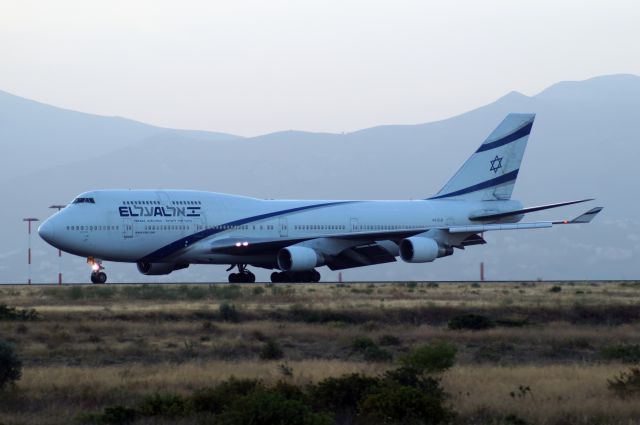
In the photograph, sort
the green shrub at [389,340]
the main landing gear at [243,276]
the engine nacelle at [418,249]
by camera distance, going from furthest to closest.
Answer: the main landing gear at [243,276] → the engine nacelle at [418,249] → the green shrub at [389,340]

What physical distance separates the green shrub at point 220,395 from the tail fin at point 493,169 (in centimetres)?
4510

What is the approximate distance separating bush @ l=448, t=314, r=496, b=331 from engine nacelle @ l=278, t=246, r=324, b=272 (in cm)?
2102

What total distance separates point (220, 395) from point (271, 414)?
7.63 feet

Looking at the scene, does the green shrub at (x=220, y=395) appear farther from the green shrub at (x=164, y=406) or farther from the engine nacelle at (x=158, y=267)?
the engine nacelle at (x=158, y=267)

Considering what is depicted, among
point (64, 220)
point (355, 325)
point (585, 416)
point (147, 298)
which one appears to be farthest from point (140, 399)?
point (64, 220)

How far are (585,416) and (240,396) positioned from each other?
4.92 metres

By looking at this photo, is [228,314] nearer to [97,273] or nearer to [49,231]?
[49,231]

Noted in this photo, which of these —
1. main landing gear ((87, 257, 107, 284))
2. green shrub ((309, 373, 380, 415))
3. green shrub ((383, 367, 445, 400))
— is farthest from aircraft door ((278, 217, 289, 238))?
green shrub ((309, 373, 380, 415))

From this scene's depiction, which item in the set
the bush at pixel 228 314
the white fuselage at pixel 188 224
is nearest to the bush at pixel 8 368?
the bush at pixel 228 314

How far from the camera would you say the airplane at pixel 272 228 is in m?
51.8

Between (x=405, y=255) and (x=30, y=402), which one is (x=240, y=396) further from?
(x=405, y=255)

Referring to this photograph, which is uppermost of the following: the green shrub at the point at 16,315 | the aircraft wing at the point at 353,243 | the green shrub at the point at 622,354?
the aircraft wing at the point at 353,243

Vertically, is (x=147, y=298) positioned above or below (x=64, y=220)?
below

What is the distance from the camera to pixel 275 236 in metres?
55.6
